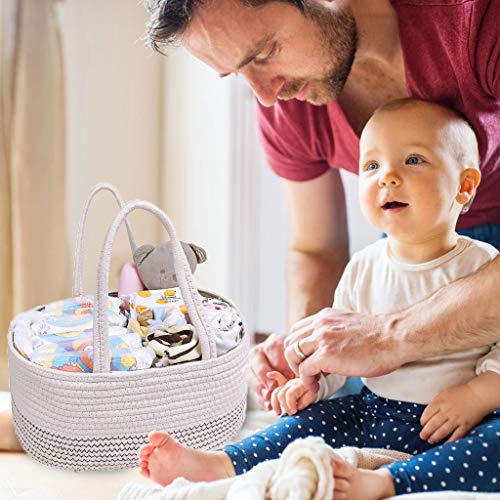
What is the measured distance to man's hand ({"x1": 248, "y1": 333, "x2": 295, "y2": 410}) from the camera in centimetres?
163

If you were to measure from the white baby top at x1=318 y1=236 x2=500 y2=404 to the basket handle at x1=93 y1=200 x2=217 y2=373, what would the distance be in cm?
24

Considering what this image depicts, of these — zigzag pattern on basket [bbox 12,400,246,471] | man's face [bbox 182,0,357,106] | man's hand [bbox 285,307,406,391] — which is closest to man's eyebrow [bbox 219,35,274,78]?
man's face [bbox 182,0,357,106]

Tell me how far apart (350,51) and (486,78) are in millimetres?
277

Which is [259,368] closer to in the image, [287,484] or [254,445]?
[254,445]

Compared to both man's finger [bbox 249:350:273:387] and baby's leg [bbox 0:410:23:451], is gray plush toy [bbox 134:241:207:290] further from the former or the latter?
baby's leg [bbox 0:410:23:451]

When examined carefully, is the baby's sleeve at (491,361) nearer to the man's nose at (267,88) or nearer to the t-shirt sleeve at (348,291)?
the t-shirt sleeve at (348,291)

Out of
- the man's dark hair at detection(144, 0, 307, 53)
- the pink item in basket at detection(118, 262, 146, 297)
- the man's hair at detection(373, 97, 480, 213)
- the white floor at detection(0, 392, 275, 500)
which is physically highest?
the man's dark hair at detection(144, 0, 307, 53)

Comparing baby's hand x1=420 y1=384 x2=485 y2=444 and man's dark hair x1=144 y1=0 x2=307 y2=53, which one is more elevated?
man's dark hair x1=144 y1=0 x2=307 y2=53

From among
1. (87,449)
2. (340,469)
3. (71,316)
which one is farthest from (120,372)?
(340,469)

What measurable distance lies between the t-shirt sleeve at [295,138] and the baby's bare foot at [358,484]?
89 centimetres

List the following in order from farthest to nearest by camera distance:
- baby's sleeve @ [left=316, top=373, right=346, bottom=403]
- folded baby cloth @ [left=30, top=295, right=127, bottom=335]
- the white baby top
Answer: folded baby cloth @ [left=30, top=295, right=127, bottom=335] < baby's sleeve @ [left=316, top=373, right=346, bottom=403] < the white baby top

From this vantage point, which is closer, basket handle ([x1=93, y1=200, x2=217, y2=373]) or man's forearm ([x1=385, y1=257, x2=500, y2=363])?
man's forearm ([x1=385, y1=257, x2=500, y2=363])

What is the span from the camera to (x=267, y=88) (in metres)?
1.57

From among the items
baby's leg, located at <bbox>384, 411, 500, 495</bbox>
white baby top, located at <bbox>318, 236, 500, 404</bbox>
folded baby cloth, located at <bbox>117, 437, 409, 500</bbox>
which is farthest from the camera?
white baby top, located at <bbox>318, 236, 500, 404</bbox>
